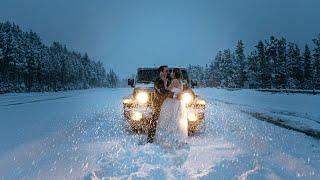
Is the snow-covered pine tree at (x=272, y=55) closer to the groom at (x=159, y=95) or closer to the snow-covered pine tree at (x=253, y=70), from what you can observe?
the snow-covered pine tree at (x=253, y=70)

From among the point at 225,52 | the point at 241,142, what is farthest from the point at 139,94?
Result: the point at 225,52

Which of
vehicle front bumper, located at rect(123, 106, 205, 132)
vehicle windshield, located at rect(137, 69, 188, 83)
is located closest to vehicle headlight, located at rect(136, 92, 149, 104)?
vehicle front bumper, located at rect(123, 106, 205, 132)

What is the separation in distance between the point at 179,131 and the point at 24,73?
84756 mm

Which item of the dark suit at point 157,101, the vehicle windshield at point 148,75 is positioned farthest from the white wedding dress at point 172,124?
the vehicle windshield at point 148,75

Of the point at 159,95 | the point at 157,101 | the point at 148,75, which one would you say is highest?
the point at 148,75

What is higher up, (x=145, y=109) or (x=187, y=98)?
(x=187, y=98)

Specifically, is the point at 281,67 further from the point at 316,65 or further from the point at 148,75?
the point at 148,75

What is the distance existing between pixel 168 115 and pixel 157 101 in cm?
62

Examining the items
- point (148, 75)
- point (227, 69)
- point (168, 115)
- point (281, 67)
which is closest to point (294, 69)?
point (281, 67)

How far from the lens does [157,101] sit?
1009 cm

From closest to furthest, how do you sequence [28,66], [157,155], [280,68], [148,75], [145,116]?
1. [157,155]
2. [145,116]
3. [148,75]
4. [280,68]
5. [28,66]

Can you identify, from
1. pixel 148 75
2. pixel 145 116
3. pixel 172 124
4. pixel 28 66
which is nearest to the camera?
pixel 172 124

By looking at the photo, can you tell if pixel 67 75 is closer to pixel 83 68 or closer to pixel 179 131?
pixel 83 68

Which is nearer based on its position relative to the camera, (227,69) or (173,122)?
(173,122)
